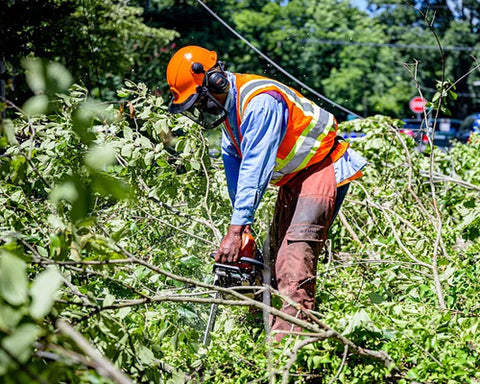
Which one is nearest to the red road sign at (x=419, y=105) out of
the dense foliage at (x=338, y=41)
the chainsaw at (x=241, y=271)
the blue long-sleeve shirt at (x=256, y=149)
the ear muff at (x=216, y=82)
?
the blue long-sleeve shirt at (x=256, y=149)

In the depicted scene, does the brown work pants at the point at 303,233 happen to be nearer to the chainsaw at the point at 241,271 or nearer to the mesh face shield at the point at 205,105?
the chainsaw at the point at 241,271

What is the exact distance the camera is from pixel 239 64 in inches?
1082

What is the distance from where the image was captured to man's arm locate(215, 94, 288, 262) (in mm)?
3031

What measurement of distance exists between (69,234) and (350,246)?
116 inches

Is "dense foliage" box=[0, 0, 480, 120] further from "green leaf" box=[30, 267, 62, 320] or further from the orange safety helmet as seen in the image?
"green leaf" box=[30, 267, 62, 320]

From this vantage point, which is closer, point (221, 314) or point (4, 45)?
point (221, 314)

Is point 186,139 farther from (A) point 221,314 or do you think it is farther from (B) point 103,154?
(B) point 103,154

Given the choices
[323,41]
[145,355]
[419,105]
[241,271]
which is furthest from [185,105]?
[323,41]

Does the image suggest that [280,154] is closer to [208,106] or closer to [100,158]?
[208,106]

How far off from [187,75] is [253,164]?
65 centimetres

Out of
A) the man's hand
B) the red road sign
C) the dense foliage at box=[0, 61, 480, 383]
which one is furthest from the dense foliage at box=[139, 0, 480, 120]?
the man's hand

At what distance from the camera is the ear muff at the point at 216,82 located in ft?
10.6

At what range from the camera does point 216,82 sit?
10.6ft

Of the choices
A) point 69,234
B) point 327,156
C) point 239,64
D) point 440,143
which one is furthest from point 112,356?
point 239,64
